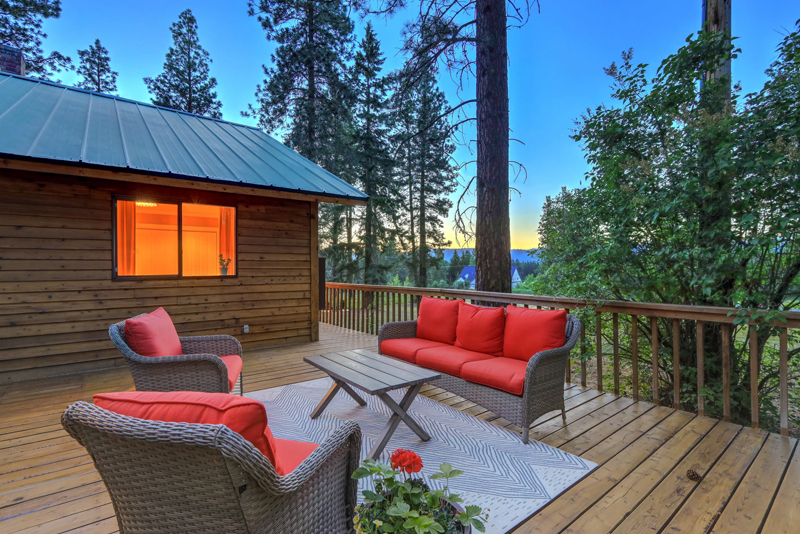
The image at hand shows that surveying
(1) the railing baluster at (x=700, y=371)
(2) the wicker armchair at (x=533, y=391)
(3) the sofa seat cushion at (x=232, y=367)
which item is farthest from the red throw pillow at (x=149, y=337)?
(1) the railing baluster at (x=700, y=371)

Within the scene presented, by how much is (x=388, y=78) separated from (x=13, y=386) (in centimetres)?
654

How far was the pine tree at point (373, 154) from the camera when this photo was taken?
11.8 metres

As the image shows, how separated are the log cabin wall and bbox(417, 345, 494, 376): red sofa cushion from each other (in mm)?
3361

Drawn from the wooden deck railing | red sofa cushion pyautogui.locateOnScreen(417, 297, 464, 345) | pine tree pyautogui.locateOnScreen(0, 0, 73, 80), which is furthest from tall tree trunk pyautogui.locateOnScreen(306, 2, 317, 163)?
red sofa cushion pyautogui.locateOnScreen(417, 297, 464, 345)

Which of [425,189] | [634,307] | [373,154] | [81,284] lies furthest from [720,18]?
[425,189]

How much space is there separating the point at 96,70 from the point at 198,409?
17475 mm

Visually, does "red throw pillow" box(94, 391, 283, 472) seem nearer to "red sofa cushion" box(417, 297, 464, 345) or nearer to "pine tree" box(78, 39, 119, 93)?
"red sofa cushion" box(417, 297, 464, 345)

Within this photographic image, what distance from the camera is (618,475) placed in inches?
87.2

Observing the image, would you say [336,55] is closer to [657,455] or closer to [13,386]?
[13,386]

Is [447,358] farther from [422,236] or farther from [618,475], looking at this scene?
[422,236]

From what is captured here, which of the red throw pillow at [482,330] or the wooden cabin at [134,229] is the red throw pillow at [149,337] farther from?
the red throw pillow at [482,330]

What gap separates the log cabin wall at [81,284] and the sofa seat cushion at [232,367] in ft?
8.02

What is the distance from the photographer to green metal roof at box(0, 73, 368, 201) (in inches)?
162

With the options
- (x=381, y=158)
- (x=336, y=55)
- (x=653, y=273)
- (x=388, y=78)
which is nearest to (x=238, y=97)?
(x=336, y=55)
